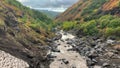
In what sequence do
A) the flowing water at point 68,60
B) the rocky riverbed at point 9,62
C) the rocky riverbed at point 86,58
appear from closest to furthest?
the rocky riverbed at point 9,62 → the flowing water at point 68,60 → the rocky riverbed at point 86,58

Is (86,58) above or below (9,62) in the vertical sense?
below

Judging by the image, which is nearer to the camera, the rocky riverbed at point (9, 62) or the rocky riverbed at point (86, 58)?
the rocky riverbed at point (9, 62)

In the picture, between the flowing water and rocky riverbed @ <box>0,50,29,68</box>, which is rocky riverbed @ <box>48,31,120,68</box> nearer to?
the flowing water

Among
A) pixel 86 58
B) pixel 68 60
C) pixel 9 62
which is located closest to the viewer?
pixel 9 62

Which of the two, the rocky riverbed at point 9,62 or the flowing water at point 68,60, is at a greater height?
the rocky riverbed at point 9,62

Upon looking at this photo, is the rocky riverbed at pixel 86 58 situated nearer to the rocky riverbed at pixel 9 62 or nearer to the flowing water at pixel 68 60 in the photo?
the flowing water at pixel 68 60

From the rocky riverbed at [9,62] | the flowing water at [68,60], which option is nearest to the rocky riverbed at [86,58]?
the flowing water at [68,60]

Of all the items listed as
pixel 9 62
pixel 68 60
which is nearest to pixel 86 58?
pixel 68 60

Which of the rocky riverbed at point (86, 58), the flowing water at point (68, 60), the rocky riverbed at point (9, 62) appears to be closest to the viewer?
the rocky riverbed at point (9, 62)

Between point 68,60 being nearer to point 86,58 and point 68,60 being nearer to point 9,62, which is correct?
point 86,58

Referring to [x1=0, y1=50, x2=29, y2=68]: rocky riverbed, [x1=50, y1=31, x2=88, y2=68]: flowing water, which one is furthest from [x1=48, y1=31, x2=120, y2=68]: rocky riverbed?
[x1=0, y1=50, x2=29, y2=68]: rocky riverbed

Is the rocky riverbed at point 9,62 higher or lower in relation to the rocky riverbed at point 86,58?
higher

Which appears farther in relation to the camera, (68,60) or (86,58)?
(86,58)

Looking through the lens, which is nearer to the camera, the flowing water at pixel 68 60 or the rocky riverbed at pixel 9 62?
the rocky riverbed at pixel 9 62
